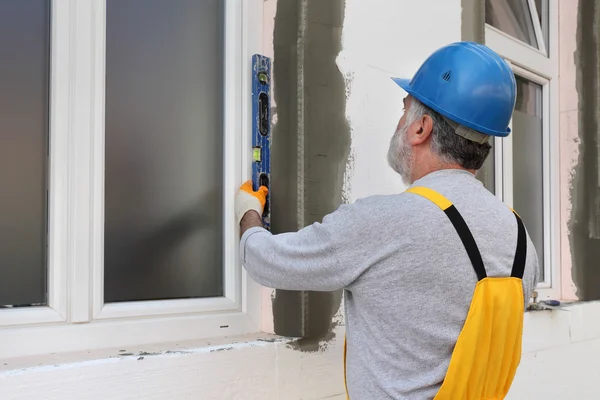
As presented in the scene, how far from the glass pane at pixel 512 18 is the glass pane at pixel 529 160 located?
281 mm

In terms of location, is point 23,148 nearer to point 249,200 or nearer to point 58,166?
point 58,166

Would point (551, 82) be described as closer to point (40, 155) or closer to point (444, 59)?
point (444, 59)

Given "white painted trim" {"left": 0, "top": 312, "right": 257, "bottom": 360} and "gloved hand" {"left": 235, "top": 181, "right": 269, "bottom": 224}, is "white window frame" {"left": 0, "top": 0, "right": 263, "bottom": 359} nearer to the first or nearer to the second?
"white painted trim" {"left": 0, "top": 312, "right": 257, "bottom": 360}

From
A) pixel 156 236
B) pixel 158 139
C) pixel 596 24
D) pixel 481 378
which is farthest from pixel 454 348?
pixel 596 24

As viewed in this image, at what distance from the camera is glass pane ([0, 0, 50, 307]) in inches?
58.4

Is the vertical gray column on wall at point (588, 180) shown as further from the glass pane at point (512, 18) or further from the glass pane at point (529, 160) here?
the glass pane at point (512, 18)

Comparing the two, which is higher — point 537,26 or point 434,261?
point 537,26

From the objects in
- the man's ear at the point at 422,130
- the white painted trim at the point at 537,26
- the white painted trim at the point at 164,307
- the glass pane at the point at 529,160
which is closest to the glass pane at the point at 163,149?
the white painted trim at the point at 164,307

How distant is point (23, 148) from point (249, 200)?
0.63 meters

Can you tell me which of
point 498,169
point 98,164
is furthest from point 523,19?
point 98,164

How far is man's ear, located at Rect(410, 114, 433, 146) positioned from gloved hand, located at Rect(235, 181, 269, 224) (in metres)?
0.54

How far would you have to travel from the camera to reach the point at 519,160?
3418mm

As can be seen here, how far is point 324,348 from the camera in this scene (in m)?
1.93

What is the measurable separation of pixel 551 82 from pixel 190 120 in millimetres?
2634
